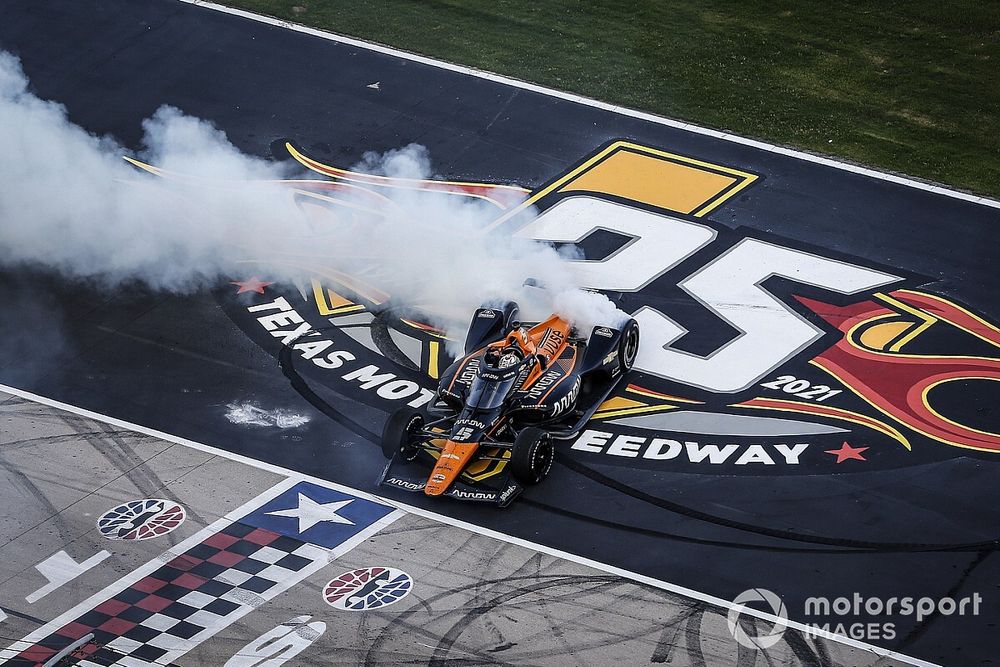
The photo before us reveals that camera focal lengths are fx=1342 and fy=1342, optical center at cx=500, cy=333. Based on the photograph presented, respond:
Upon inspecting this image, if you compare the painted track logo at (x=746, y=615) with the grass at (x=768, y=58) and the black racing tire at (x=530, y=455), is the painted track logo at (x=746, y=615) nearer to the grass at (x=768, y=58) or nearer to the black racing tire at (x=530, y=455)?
the black racing tire at (x=530, y=455)

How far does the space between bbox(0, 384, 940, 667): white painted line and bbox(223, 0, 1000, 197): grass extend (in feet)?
44.3

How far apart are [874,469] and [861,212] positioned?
807 cm

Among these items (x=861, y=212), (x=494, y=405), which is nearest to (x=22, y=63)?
(x=494, y=405)

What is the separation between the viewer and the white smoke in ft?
79.3

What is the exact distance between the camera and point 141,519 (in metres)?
19.3

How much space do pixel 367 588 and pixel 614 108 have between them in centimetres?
1545

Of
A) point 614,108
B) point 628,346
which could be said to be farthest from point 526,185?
point 628,346

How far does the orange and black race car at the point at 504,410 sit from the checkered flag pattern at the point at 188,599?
2.15 m

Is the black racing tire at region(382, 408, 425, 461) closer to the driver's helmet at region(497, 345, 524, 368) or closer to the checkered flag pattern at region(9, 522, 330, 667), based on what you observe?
the driver's helmet at region(497, 345, 524, 368)

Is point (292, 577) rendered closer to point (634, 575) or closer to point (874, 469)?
point (634, 575)

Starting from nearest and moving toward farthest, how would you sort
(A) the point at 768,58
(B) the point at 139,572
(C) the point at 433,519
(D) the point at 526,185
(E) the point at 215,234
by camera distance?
(B) the point at 139,572 → (C) the point at 433,519 → (E) the point at 215,234 → (D) the point at 526,185 → (A) the point at 768,58

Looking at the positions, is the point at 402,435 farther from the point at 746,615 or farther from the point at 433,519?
the point at 746,615

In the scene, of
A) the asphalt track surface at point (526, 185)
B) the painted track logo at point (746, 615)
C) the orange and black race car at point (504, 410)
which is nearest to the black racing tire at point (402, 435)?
the orange and black race car at point (504, 410)

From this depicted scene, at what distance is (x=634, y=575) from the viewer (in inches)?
715
